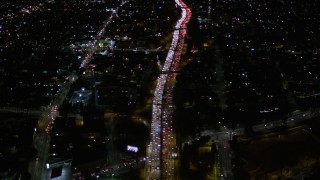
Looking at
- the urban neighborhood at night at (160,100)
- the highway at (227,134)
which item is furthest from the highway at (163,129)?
the highway at (227,134)

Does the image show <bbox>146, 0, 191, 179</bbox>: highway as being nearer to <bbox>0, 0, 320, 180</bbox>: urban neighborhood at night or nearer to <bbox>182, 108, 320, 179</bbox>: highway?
<bbox>0, 0, 320, 180</bbox>: urban neighborhood at night

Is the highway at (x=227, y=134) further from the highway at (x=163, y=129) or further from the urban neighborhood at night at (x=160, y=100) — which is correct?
the highway at (x=163, y=129)

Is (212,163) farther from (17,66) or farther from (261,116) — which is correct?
(17,66)

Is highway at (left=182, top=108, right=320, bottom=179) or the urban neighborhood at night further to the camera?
the urban neighborhood at night

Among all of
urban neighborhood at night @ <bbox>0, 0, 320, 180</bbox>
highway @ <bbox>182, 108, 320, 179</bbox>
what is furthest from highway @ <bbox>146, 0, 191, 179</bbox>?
highway @ <bbox>182, 108, 320, 179</bbox>

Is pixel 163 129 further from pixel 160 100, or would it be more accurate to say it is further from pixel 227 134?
pixel 160 100

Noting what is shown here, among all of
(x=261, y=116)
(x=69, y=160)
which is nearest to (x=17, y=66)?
(x=69, y=160)

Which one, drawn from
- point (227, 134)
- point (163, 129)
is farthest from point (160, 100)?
point (227, 134)
